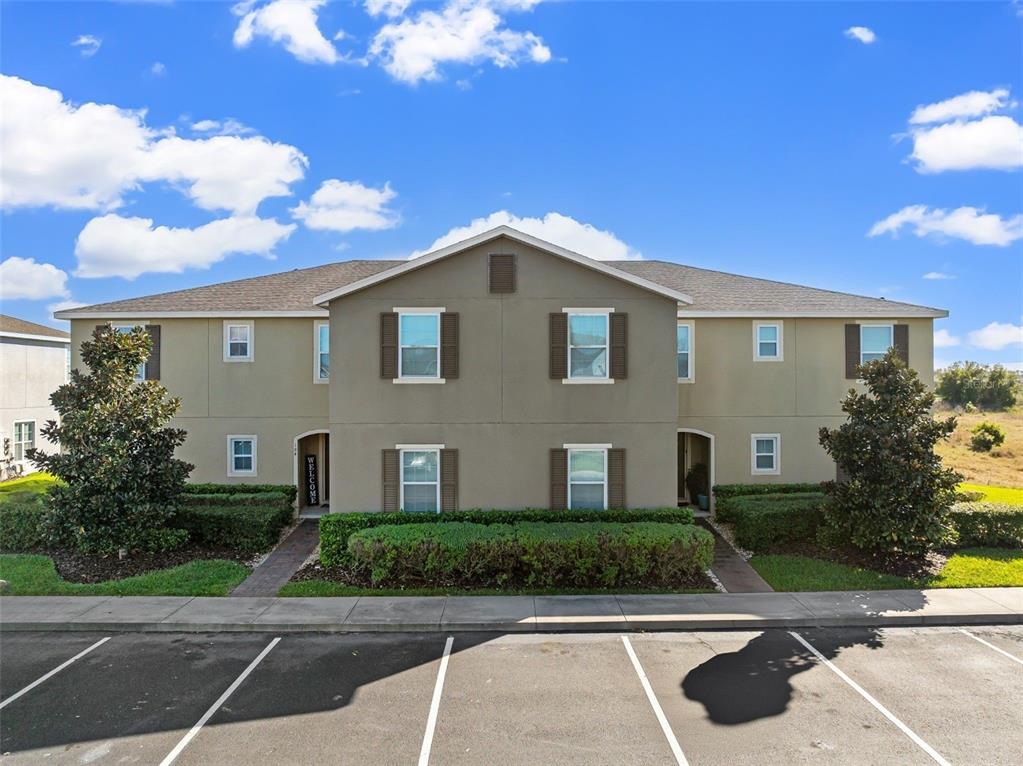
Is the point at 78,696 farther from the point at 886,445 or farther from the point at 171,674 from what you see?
the point at 886,445

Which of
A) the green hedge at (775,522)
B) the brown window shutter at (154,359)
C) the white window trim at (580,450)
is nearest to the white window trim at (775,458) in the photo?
the green hedge at (775,522)

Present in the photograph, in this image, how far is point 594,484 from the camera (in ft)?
45.2

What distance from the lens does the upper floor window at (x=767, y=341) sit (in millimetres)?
17422

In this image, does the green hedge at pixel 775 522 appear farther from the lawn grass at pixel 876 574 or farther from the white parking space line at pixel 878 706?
the white parking space line at pixel 878 706

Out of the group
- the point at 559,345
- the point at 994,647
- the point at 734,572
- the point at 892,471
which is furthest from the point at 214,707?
the point at 892,471

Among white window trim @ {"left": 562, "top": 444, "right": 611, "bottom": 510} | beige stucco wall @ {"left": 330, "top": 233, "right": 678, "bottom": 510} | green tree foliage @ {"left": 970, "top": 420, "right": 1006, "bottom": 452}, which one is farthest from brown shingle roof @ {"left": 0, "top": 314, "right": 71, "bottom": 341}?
green tree foliage @ {"left": 970, "top": 420, "right": 1006, "bottom": 452}

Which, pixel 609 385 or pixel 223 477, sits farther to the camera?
pixel 223 477

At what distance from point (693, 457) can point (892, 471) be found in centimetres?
660

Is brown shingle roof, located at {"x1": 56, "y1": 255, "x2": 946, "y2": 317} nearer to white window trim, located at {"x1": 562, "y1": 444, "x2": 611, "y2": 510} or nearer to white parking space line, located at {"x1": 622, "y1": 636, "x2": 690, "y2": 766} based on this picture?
white window trim, located at {"x1": 562, "y1": 444, "x2": 611, "y2": 510}

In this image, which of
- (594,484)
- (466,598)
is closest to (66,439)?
(466,598)

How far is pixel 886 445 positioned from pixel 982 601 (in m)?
3.26

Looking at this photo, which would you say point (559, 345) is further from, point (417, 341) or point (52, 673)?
point (52, 673)

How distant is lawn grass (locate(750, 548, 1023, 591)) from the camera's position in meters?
11.9

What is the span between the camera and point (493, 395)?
13648mm
